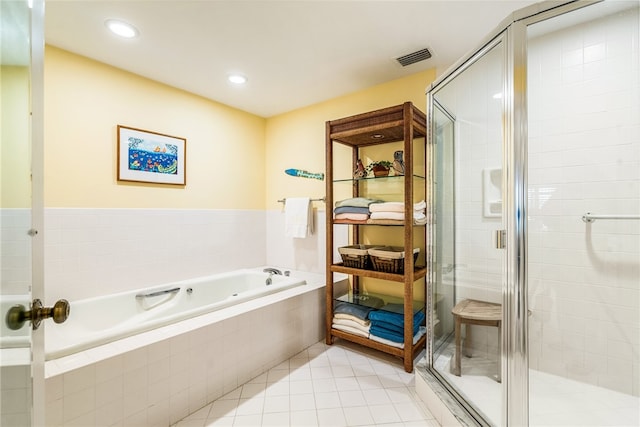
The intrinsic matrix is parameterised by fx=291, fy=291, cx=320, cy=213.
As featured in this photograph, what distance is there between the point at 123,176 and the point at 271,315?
5.11ft

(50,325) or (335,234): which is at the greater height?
(335,234)

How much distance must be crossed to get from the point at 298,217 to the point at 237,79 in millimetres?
1355

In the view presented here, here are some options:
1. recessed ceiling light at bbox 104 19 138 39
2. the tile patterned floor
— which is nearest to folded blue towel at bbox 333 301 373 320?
the tile patterned floor

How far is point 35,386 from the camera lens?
74cm

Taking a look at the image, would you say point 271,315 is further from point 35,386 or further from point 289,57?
point 289,57

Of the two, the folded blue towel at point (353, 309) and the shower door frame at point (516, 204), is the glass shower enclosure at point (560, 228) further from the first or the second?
the folded blue towel at point (353, 309)

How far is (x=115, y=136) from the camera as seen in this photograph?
221 centimetres

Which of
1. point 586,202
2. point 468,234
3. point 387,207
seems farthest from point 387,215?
point 586,202

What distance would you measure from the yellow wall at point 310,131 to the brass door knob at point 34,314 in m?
2.33

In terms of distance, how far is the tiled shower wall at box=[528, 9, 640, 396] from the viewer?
1.54 metres

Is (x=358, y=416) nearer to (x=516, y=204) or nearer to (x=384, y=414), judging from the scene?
(x=384, y=414)

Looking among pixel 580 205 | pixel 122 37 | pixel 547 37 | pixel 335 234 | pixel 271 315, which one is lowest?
pixel 271 315

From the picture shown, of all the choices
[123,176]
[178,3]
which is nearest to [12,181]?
[178,3]

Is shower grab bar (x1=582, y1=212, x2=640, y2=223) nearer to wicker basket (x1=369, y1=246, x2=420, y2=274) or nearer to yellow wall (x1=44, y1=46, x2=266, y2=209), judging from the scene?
wicker basket (x1=369, y1=246, x2=420, y2=274)
